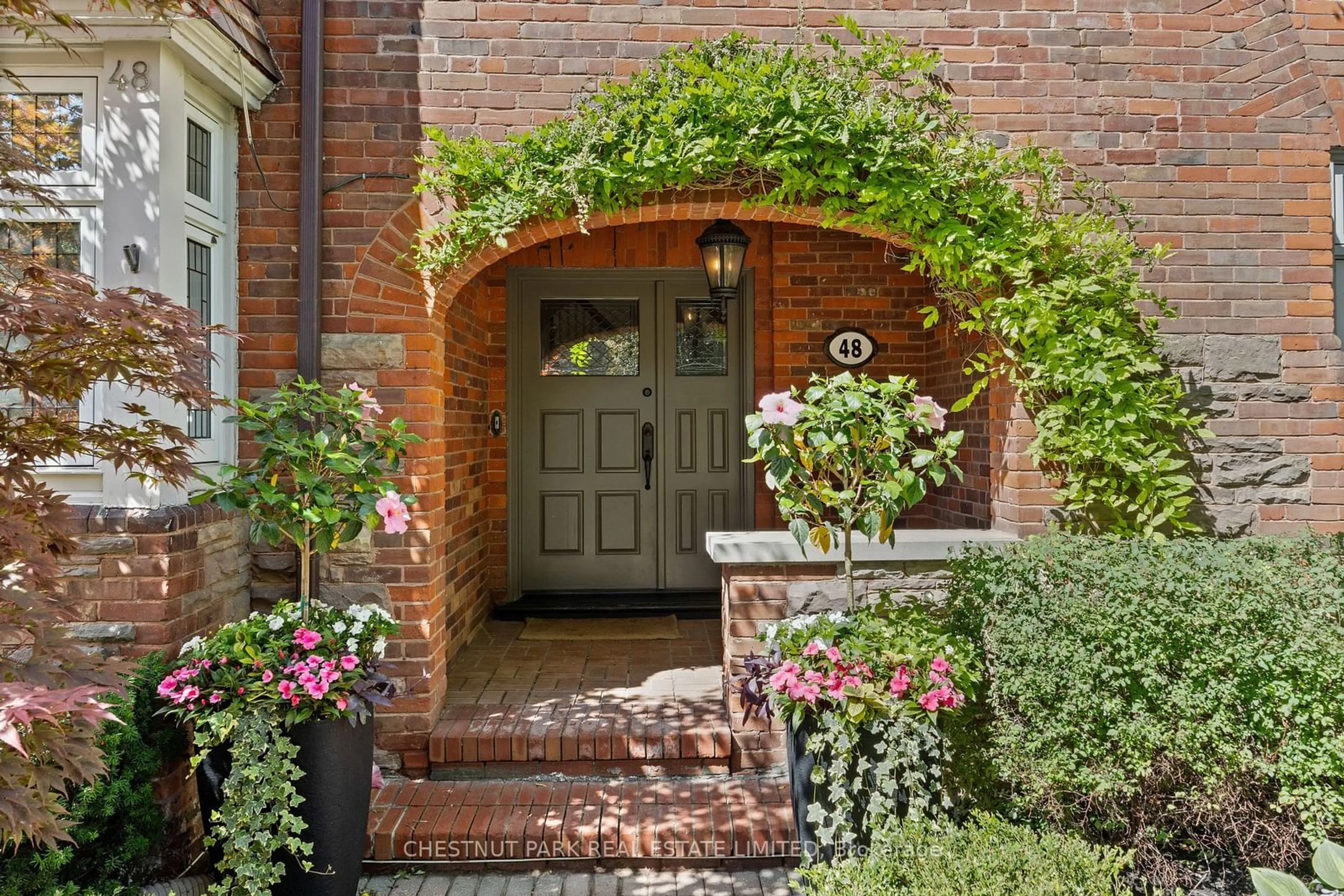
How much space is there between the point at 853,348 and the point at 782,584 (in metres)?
2.16

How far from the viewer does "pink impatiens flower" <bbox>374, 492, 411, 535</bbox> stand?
2875 millimetres

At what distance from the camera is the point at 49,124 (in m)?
3.09

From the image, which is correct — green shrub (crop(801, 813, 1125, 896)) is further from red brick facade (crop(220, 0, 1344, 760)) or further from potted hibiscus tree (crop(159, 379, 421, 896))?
red brick facade (crop(220, 0, 1344, 760))

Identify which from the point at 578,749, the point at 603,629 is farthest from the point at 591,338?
the point at 578,749

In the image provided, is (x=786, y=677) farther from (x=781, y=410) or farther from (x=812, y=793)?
(x=781, y=410)

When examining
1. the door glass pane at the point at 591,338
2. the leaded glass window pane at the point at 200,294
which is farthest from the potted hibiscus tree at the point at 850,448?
the door glass pane at the point at 591,338

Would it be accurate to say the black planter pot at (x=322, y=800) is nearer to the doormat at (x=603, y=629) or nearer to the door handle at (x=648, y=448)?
the doormat at (x=603, y=629)

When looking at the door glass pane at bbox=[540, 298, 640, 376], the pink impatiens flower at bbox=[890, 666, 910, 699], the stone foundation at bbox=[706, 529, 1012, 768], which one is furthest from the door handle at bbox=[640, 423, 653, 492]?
the pink impatiens flower at bbox=[890, 666, 910, 699]

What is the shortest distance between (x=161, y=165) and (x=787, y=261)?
3420 millimetres

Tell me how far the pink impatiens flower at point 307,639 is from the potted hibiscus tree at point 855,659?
1.45 metres

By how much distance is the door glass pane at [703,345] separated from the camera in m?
5.88

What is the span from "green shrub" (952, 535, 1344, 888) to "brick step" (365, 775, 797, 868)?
950mm

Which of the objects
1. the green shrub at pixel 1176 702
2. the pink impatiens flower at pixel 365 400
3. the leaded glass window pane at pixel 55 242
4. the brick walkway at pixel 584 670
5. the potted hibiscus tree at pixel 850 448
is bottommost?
the brick walkway at pixel 584 670

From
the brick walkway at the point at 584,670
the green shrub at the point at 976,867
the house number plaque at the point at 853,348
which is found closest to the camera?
the green shrub at the point at 976,867
